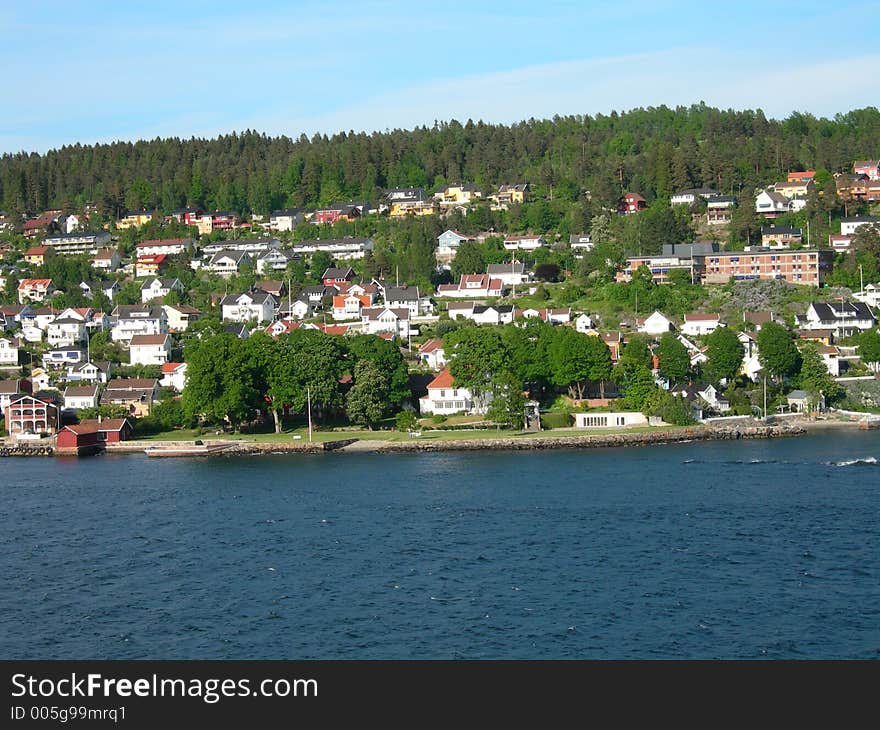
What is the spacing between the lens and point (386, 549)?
1731 centimetres

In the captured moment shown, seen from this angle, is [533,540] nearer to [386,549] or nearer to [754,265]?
[386,549]

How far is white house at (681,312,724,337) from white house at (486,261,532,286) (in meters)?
8.77

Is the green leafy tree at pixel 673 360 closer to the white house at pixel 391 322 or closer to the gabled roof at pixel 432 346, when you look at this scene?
the gabled roof at pixel 432 346

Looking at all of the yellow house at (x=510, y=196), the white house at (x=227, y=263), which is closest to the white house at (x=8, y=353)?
the white house at (x=227, y=263)

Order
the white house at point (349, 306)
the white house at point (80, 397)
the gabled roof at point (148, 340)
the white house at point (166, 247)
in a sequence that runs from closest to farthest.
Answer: the white house at point (80, 397) → the gabled roof at point (148, 340) → the white house at point (349, 306) → the white house at point (166, 247)

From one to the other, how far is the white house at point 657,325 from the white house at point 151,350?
15.3m

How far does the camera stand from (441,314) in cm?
4131

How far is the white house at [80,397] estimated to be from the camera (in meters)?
33.8

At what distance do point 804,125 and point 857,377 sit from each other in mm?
35434

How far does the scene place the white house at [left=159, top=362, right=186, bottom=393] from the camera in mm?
35375

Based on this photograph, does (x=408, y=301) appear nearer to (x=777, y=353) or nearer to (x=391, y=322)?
(x=391, y=322)

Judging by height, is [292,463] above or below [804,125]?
below
